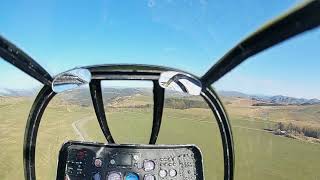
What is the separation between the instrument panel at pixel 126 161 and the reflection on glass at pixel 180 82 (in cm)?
34

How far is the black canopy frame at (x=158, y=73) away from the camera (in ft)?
3.34

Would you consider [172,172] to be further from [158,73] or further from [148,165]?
[158,73]

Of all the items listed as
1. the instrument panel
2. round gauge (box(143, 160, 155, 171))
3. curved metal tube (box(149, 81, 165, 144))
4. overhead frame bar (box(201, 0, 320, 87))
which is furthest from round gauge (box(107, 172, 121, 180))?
overhead frame bar (box(201, 0, 320, 87))

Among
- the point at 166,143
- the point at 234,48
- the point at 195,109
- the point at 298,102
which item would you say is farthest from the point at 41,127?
the point at 298,102

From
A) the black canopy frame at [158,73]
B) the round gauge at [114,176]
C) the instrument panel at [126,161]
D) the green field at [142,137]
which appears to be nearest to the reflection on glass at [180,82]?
the black canopy frame at [158,73]

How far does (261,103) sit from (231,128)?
290mm

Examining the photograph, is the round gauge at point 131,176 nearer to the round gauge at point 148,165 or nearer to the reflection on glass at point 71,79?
the round gauge at point 148,165

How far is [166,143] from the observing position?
1.79 m

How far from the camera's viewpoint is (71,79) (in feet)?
4.91

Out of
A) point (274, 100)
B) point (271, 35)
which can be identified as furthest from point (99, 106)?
point (271, 35)

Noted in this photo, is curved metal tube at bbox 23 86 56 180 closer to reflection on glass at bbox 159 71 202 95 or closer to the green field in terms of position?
the green field

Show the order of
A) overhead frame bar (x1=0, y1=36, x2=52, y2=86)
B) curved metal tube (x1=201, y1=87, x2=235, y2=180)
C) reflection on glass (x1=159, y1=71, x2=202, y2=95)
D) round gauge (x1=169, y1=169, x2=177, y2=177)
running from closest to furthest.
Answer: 1. overhead frame bar (x1=0, y1=36, x2=52, y2=86)
2. reflection on glass (x1=159, y1=71, x2=202, y2=95)
3. curved metal tube (x1=201, y1=87, x2=235, y2=180)
4. round gauge (x1=169, y1=169, x2=177, y2=177)

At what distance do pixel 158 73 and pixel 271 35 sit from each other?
52 cm

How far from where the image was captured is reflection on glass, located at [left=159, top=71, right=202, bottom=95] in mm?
A: 1447
